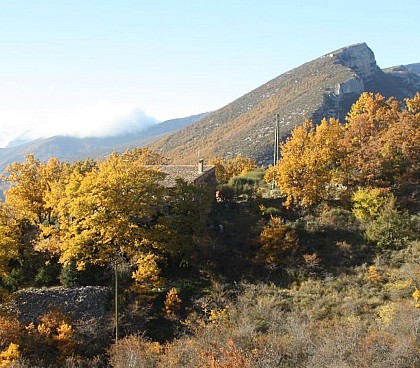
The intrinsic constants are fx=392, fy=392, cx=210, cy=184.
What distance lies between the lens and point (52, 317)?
21844 mm

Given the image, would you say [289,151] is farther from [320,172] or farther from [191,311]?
[191,311]

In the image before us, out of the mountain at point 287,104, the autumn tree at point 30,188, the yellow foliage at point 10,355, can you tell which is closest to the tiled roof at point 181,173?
the autumn tree at point 30,188

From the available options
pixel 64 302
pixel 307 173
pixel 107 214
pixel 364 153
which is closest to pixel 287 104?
pixel 364 153

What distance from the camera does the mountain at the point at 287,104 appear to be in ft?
304

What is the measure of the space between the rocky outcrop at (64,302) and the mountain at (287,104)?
193 feet

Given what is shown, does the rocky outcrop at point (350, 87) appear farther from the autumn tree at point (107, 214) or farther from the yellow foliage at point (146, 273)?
the yellow foliage at point (146, 273)

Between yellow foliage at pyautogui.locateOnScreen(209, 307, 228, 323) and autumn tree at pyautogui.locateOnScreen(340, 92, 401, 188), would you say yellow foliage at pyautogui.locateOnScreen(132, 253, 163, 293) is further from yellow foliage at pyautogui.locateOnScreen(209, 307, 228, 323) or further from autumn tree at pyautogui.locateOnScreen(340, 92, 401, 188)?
autumn tree at pyautogui.locateOnScreen(340, 92, 401, 188)

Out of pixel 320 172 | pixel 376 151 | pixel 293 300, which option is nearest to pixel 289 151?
pixel 320 172

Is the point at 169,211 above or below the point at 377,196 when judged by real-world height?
above

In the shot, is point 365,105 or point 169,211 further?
point 365,105

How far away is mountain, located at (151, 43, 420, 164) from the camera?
92562 mm

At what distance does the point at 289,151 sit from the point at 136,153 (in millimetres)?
24744

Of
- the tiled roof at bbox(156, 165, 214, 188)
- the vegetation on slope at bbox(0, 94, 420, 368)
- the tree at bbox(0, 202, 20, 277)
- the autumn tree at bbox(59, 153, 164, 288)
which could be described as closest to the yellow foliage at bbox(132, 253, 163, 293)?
the vegetation on slope at bbox(0, 94, 420, 368)

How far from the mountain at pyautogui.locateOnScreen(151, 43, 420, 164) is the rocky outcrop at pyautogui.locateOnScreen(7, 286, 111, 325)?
58748mm
